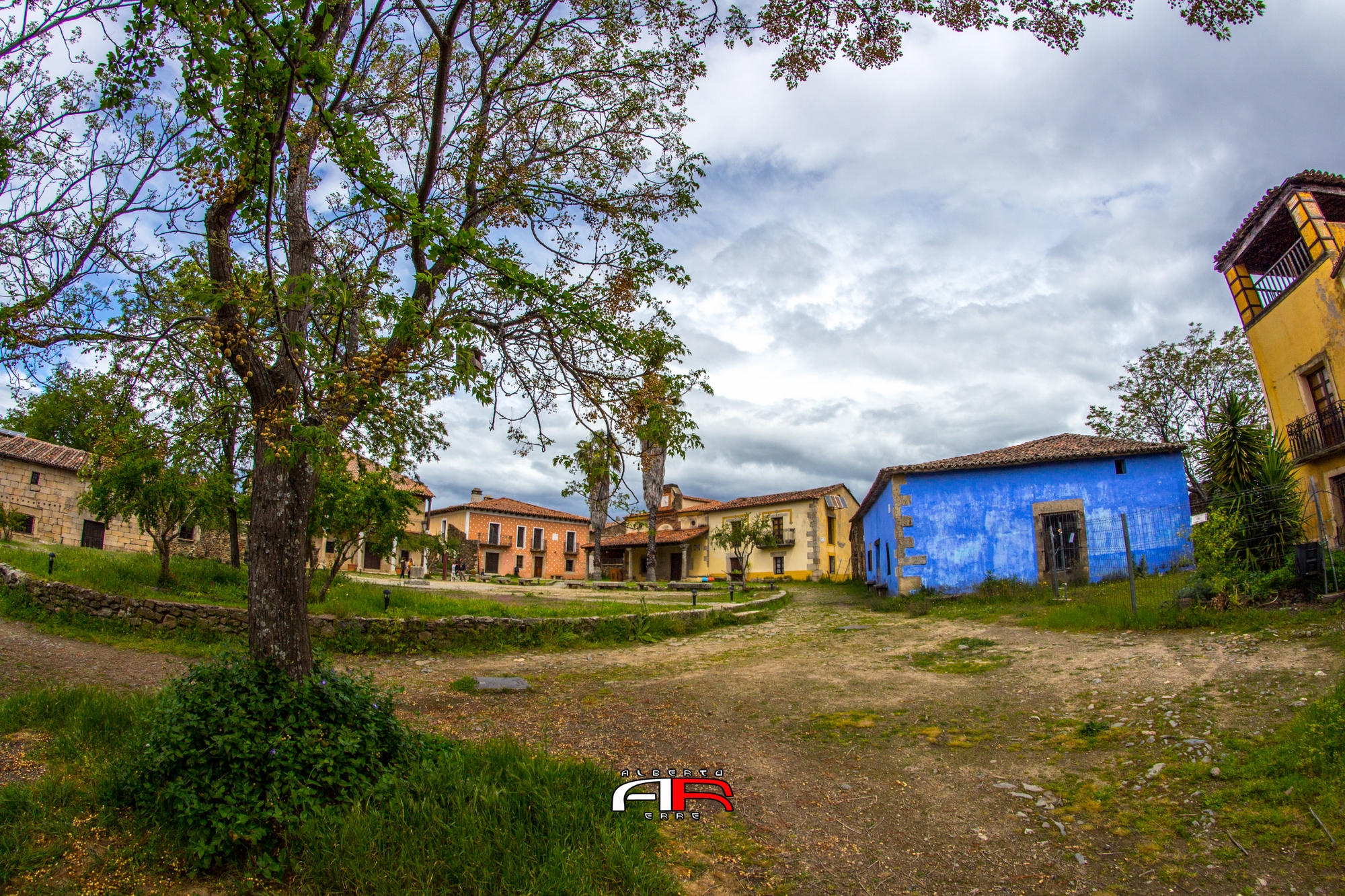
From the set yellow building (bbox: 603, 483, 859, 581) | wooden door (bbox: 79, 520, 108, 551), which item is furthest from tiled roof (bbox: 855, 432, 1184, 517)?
wooden door (bbox: 79, 520, 108, 551)

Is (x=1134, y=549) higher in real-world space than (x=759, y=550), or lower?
lower

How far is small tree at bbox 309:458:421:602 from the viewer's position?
1205cm

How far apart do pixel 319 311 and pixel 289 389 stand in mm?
825

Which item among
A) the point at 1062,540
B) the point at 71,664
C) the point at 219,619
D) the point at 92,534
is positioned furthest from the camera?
the point at 92,534

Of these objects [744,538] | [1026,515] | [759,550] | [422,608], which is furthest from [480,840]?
[759,550]

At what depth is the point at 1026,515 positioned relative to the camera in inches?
669

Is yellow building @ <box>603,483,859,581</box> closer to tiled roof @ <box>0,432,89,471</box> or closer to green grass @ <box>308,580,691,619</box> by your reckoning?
green grass @ <box>308,580,691,619</box>

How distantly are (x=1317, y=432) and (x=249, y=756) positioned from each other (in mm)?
20421

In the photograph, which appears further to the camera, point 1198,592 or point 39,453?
point 39,453

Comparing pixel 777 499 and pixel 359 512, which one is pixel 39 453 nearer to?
pixel 359 512

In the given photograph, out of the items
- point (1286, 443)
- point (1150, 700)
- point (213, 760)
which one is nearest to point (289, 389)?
point (213, 760)

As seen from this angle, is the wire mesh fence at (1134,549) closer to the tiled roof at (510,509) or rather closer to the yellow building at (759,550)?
the yellow building at (759,550)

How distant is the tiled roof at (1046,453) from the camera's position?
53.3 feet

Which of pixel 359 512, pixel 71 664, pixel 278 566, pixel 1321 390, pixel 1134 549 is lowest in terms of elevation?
pixel 71 664
